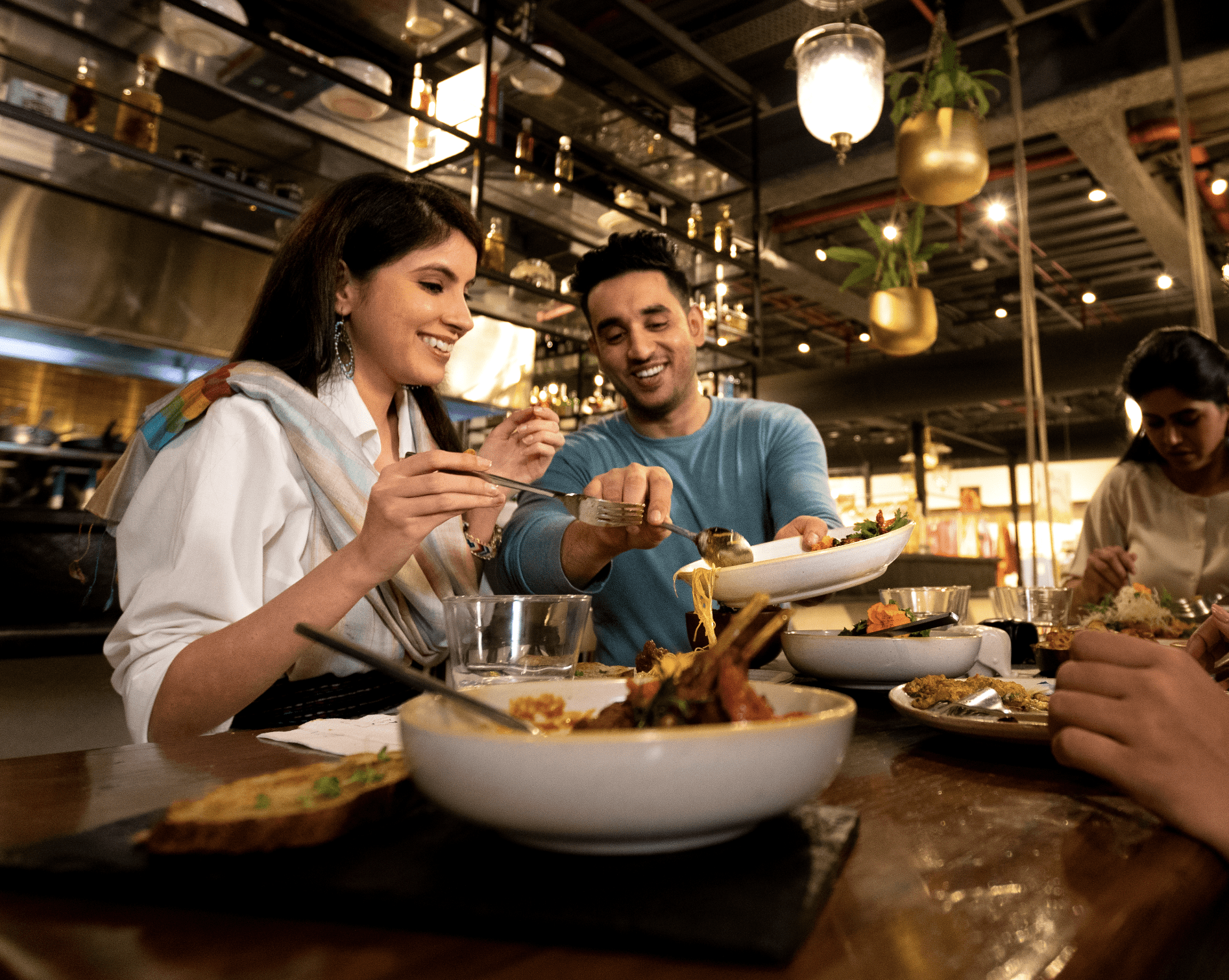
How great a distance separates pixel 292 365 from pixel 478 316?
10.2 feet

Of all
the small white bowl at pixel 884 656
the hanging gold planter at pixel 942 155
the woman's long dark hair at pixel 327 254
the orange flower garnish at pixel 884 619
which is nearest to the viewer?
the small white bowl at pixel 884 656

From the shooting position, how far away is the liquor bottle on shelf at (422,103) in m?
3.60

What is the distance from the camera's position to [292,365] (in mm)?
1524

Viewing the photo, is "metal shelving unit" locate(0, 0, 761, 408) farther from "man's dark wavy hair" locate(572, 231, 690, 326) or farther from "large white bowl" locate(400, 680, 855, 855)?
"large white bowl" locate(400, 680, 855, 855)

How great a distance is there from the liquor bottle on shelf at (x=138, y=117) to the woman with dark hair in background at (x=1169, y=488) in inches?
158

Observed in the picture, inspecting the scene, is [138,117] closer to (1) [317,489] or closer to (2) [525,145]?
(2) [525,145]

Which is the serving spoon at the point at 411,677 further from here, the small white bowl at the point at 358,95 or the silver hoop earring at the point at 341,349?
the small white bowl at the point at 358,95

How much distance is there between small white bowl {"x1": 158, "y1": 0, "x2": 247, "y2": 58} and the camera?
3.00 m

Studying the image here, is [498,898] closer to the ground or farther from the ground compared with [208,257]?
closer to the ground

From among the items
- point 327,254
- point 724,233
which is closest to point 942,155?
point 327,254

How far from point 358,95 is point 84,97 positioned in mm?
1112

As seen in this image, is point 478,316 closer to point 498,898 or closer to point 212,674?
point 212,674

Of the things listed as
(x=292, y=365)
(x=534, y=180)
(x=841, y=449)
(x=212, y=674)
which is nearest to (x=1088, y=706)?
(x=212, y=674)

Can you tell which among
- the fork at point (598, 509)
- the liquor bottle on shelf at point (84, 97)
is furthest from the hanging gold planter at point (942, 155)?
the liquor bottle on shelf at point (84, 97)
